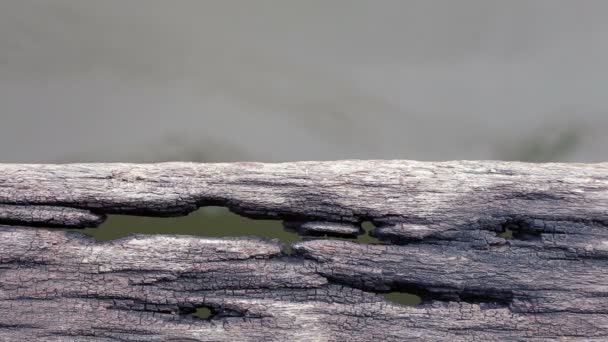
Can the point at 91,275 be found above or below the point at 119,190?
below

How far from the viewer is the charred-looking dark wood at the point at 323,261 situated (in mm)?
1507

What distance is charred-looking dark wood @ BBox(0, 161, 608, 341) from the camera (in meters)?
1.51

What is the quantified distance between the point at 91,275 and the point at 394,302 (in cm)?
76

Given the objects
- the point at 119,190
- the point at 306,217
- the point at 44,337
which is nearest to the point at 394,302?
the point at 306,217

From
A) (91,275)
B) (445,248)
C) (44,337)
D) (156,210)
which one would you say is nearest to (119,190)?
(156,210)

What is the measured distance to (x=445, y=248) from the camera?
5.02 feet

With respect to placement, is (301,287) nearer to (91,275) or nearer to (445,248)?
(445,248)

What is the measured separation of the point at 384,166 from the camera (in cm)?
158

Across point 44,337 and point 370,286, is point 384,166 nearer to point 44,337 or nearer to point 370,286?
point 370,286

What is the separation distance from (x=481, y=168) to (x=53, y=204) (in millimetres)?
1092

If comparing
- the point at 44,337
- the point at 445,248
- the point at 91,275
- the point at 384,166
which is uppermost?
the point at 384,166

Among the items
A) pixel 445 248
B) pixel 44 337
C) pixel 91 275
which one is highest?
pixel 445 248

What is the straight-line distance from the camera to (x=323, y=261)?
1.52 meters

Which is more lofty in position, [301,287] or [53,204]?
[53,204]
